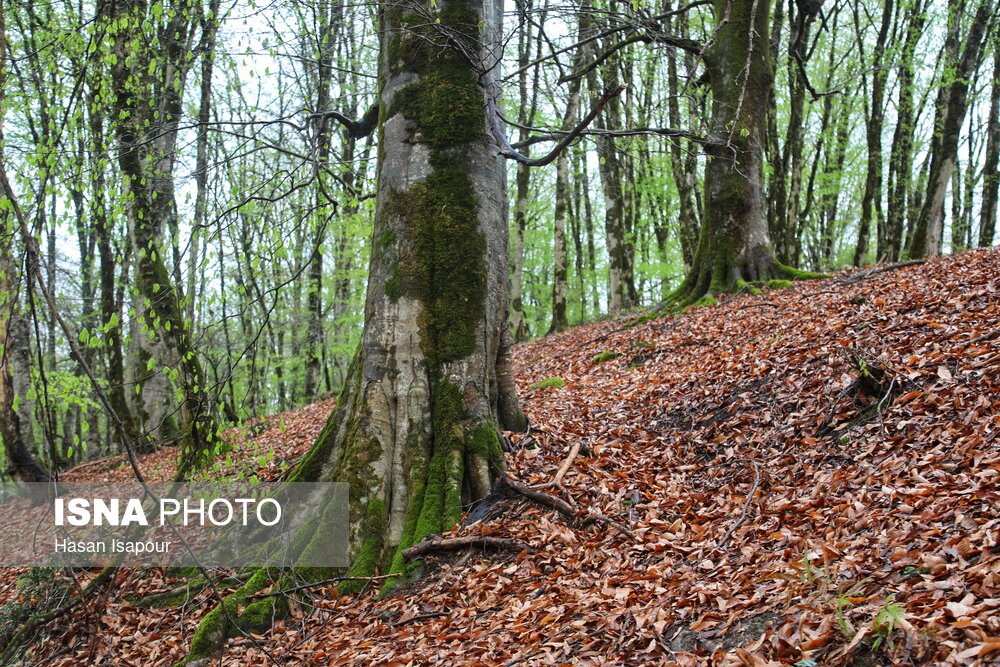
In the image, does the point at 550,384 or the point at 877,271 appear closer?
the point at 550,384

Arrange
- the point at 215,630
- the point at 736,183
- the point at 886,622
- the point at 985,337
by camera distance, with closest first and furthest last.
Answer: the point at 886,622, the point at 215,630, the point at 985,337, the point at 736,183

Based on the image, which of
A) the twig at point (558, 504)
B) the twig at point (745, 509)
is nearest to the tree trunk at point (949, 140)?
the twig at point (745, 509)

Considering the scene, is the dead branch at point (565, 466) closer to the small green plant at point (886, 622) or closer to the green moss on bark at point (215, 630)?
the green moss on bark at point (215, 630)

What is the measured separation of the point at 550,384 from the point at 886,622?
5.98 metres

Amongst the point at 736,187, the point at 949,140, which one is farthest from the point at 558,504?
the point at 949,140

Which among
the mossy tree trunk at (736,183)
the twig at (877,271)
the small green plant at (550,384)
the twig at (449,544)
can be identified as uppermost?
the mossy tree trunk at (736,183)

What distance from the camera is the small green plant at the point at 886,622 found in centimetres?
250

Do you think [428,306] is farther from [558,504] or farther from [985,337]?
[985,337]

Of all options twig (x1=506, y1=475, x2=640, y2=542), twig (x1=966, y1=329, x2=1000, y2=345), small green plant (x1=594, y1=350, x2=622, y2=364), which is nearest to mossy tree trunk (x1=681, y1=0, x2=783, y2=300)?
small green plant (x1=594, y1=350, x2=622, y2=364)

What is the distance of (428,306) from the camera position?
5.38m

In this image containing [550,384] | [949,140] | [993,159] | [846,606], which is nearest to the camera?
[846,606]

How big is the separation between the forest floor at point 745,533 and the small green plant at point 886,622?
1 cm

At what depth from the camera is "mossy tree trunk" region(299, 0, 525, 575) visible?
5082 mm

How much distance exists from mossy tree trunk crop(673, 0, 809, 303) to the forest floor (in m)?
3.09
